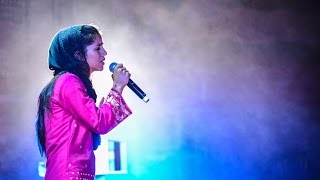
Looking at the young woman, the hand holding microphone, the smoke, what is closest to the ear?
the young woman

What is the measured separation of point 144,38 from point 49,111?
2.26 meters

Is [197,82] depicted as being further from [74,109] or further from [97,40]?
[74,109]

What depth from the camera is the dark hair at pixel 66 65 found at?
1.42 metres

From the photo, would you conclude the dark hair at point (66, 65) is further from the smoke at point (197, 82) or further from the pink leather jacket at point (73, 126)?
the smoke at point (197, 82)

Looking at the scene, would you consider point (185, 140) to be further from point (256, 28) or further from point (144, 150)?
point (256, 28)

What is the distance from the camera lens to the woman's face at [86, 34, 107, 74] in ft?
4.85

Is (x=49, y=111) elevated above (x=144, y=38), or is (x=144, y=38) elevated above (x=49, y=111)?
(x=144, y=38)

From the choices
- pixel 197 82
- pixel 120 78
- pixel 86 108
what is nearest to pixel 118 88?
pixel 120 78

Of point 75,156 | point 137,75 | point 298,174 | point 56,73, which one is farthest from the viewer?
point 137,75

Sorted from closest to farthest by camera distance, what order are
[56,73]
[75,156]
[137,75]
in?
1. [75,156]
2. [56,73]
3. [137,75]

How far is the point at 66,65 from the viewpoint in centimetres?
145

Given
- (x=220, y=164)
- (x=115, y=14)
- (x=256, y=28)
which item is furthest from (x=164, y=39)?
(x=220, y=164)

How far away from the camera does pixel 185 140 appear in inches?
137

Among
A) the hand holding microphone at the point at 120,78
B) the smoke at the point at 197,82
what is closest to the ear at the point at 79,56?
the hand holding microphone at the point at 120,78
